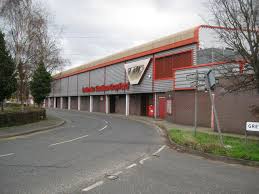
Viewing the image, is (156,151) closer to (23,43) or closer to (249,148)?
(249,148)

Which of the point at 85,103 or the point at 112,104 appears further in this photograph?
the point at 85,103

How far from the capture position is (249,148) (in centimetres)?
1128

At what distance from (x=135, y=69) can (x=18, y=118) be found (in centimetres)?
1727

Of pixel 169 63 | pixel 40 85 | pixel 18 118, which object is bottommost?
pixel 18 118

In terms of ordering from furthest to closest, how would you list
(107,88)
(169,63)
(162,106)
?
(107,88) → (162,106) → (169,63)

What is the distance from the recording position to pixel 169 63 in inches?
1205

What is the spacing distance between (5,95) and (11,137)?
7.15 metres

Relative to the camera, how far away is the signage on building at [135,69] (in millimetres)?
34656

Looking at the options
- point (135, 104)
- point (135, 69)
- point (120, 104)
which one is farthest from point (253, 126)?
point (120, 104)

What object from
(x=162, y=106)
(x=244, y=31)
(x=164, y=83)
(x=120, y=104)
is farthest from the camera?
(x=120, y=104)

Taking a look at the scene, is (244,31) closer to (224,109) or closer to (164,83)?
(224,109)

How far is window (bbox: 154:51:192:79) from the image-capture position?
28141mm

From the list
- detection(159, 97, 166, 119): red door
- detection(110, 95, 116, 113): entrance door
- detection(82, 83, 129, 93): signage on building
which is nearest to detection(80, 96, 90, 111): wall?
detection(82, 83, 129, 93): signage on building

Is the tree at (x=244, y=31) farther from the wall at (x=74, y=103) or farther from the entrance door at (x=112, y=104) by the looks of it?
the wall at (x=74, y=103)
